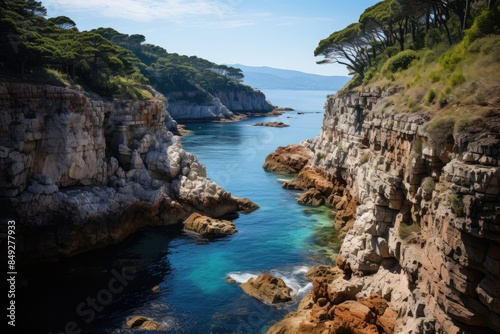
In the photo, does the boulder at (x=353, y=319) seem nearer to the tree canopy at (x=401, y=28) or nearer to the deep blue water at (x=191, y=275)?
the deep blue water at (x=191, y=275)

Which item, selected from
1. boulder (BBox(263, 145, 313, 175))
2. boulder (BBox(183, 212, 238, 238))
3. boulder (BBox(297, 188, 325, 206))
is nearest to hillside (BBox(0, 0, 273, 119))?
boulder (BBox(183, 212, 238, 238))

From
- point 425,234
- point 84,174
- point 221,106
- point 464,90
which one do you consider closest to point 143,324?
point 425,234

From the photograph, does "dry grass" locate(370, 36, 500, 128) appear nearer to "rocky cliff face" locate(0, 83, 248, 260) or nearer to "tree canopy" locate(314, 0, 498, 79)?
"tree canopy" locate(314, 0, 498, 79)

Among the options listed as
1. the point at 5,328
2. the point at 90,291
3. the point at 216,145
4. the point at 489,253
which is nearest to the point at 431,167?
the point at 489,253

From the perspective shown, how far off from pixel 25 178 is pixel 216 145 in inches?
2167

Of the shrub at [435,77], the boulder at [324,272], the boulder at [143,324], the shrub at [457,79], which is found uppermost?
the shrub at [435,77]

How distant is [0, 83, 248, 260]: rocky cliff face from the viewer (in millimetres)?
30000

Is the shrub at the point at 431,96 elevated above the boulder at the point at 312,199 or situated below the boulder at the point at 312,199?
above

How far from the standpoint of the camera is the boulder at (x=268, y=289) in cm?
2545

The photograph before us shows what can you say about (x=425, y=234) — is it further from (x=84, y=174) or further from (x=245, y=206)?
(x=84, y=174)

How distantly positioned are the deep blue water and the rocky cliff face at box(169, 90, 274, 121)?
83.6 metres

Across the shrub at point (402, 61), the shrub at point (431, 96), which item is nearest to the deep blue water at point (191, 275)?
the shrub at point (431, 96)

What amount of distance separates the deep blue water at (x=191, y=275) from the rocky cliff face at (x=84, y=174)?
6.16 feet

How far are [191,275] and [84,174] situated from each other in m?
12.7
